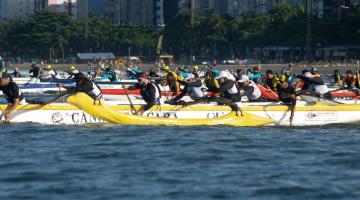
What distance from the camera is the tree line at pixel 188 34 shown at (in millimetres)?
126794

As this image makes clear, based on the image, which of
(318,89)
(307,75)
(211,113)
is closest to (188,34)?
(307,75)

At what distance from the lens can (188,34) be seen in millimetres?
147125

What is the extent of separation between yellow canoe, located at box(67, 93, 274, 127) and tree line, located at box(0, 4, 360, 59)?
9206 cm

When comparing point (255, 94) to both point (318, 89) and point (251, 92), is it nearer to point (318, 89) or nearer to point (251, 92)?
point (251, 92)

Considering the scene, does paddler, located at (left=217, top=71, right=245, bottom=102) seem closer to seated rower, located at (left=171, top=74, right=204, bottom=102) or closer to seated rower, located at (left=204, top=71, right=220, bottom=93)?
seated rower, located at (left=204, top=71, right=220, bottom=93)

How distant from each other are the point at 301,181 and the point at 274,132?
Answer: 973 centimetres

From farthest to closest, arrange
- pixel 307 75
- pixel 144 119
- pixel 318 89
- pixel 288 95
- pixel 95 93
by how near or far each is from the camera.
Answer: pixel 307 75
pixel 318 89
pixel 288 95
pixel 95 93
pixel 144 119

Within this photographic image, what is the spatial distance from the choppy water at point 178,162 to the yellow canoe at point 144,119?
0.49 m

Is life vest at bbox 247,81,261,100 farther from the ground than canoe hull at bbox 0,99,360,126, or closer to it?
farther from the ground

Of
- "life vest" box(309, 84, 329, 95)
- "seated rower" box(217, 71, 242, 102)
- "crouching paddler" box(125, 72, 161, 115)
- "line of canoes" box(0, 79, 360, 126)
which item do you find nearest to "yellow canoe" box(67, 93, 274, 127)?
"line of canoes" box(0, 79, 360, 126)

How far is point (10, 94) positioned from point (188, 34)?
394ft

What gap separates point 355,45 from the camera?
403ft

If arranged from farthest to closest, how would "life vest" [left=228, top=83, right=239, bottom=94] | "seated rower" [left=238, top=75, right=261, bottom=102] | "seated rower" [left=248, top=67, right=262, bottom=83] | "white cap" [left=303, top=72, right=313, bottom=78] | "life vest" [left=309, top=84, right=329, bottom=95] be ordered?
"seated rower" [left=248, top=67, right=262, bottom=83]
"white cap" [left=303, top=72, right=313, bottom=78]
"life vest" [left=309, top=84, right=329, bottom=95]
"seated rower" [left=238, top=75, right=261, bottom=102]
"life vest" [left=228, top=83, right=239, bottom=94]

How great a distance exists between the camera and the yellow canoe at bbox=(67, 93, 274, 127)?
28234 mm
